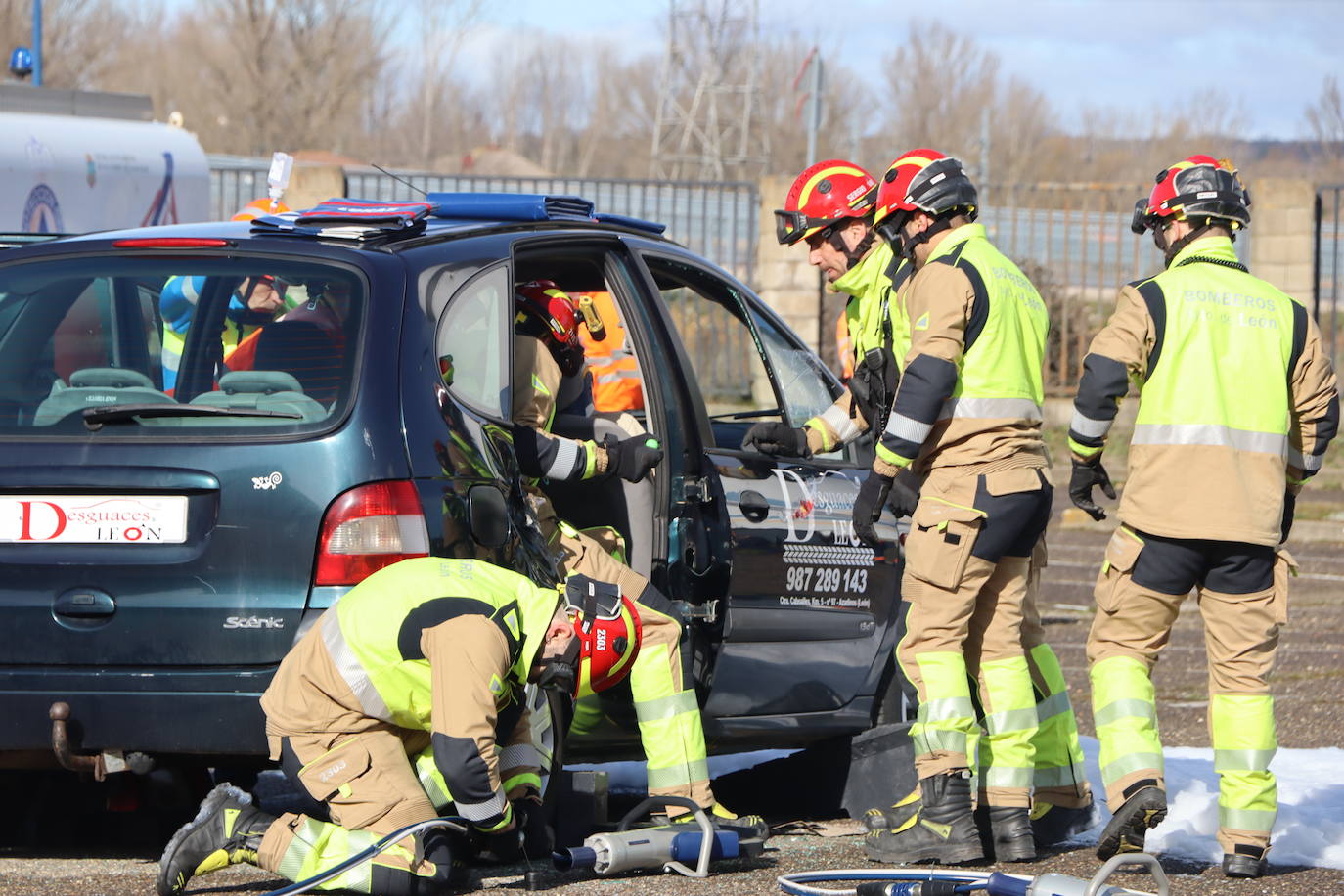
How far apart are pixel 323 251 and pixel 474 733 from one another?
130cm

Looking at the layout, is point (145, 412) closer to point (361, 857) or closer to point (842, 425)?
point (361, 857)

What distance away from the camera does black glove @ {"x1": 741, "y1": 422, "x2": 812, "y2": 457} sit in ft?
18.2

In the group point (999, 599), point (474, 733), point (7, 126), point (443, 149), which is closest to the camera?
point (474, 733)

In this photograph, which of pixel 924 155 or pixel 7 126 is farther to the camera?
pixel 7 126

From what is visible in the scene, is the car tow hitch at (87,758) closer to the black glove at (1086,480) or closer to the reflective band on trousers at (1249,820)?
the black glove at (1086,480)

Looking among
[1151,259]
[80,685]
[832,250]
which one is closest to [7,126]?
[832,250]

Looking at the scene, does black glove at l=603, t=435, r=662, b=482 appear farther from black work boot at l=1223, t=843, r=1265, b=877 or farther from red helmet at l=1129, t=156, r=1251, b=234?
black work boot at l=1223, t=843, r=1265, b=877

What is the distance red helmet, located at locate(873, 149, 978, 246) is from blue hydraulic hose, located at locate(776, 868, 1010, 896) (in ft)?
6.32

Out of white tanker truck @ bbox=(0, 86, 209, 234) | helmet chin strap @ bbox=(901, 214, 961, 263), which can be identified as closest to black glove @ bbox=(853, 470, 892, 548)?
helmet chin strap @ bbox=(901, 214, 961, 263)

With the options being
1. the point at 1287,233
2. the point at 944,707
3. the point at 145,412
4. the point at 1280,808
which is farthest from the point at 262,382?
the point at 1287,233

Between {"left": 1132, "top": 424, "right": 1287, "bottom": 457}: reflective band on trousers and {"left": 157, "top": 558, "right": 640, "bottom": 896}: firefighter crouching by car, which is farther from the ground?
{"left": 1132, "top": 424, "right": 1287, "bottom": 457}: reflective band on trousers

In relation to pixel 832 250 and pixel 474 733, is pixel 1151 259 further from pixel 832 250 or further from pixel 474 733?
pixel 474 733

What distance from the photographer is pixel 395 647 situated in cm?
420

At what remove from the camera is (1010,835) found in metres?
5.03
